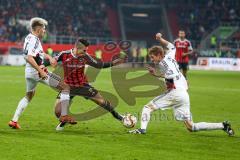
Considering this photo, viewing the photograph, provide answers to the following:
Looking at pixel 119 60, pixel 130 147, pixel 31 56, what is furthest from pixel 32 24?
pixel 130 147

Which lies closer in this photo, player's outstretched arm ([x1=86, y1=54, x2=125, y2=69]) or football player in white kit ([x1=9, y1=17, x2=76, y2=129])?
football player in white kit ([x1=9, y1=17, x2=76, y2=129])

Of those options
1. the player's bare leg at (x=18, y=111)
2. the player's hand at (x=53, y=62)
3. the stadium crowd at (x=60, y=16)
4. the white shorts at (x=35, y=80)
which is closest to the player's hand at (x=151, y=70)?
the player's hand at (x=53, y=62)

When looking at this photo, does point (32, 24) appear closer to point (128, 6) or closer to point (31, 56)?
point (31, 56)

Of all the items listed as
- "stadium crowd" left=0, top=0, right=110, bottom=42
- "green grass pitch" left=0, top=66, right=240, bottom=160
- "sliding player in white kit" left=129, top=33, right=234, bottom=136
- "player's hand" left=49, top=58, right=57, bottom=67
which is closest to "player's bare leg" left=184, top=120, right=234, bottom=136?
"sliding player in white kit" left=129, top=33, right=234, bottom=136

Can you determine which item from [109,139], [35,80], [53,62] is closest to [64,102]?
[35,80]

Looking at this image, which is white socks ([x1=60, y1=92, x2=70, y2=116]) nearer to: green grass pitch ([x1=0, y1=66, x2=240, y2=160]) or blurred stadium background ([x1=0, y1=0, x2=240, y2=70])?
green grass pitch ([x1=0, y1=66, x2=240, y2=160])

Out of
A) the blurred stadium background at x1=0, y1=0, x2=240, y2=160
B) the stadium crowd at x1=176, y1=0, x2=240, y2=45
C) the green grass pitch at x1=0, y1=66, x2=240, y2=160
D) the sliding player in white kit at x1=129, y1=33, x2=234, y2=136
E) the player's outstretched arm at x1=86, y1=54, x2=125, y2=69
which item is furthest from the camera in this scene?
the stadium crowd at x1=176, y1=0, x2=240, y2=45

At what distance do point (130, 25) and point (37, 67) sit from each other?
57354 millimetres

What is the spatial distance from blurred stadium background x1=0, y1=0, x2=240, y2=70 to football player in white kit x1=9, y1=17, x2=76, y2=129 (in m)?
34.6

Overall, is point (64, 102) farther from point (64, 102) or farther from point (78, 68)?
point (78, 68)

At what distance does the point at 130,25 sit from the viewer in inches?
2702

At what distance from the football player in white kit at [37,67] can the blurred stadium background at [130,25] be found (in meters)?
34.6

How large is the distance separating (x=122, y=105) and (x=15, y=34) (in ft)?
116

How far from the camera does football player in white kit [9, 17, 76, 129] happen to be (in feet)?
39.0
